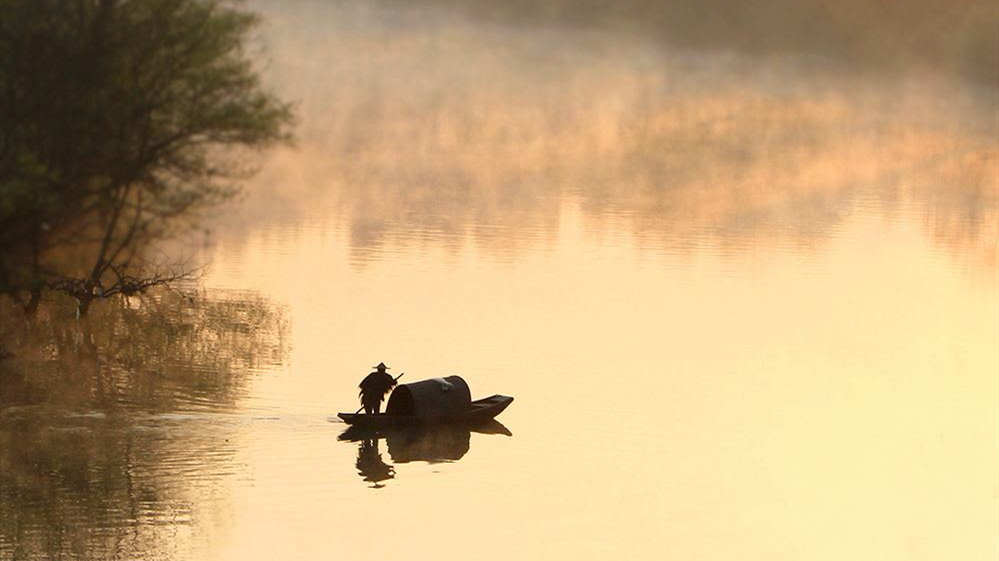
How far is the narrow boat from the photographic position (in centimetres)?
5009

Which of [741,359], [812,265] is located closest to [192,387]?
[741,359]

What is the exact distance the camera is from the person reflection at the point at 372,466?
142ft

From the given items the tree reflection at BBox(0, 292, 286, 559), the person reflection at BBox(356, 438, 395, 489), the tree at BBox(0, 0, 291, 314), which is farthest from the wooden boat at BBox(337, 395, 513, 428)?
the tree at BBox(0, 0, 291, 314)

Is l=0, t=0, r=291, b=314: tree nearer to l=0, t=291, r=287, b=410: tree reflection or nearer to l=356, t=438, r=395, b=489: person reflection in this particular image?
l=0, t=291, r=287, b=410: tree reflection

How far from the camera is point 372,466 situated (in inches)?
1767

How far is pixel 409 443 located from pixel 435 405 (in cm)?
159

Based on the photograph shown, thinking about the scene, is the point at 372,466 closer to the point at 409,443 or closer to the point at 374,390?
the point at 409,443

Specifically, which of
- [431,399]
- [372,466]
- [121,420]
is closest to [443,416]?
[431,399]

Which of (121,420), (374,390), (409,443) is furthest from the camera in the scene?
(374,390)

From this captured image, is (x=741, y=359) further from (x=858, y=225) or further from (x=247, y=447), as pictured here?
(x=858, y=225)

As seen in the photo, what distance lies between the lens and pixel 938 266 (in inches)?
4259

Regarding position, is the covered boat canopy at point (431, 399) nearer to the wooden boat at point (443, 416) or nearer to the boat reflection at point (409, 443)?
the wooden boat at point (443, 416)

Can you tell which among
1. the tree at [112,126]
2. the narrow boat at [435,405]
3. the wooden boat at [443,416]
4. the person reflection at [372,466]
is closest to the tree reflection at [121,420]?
A: the tree at [112,126]

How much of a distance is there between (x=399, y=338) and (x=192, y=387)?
14.9m
